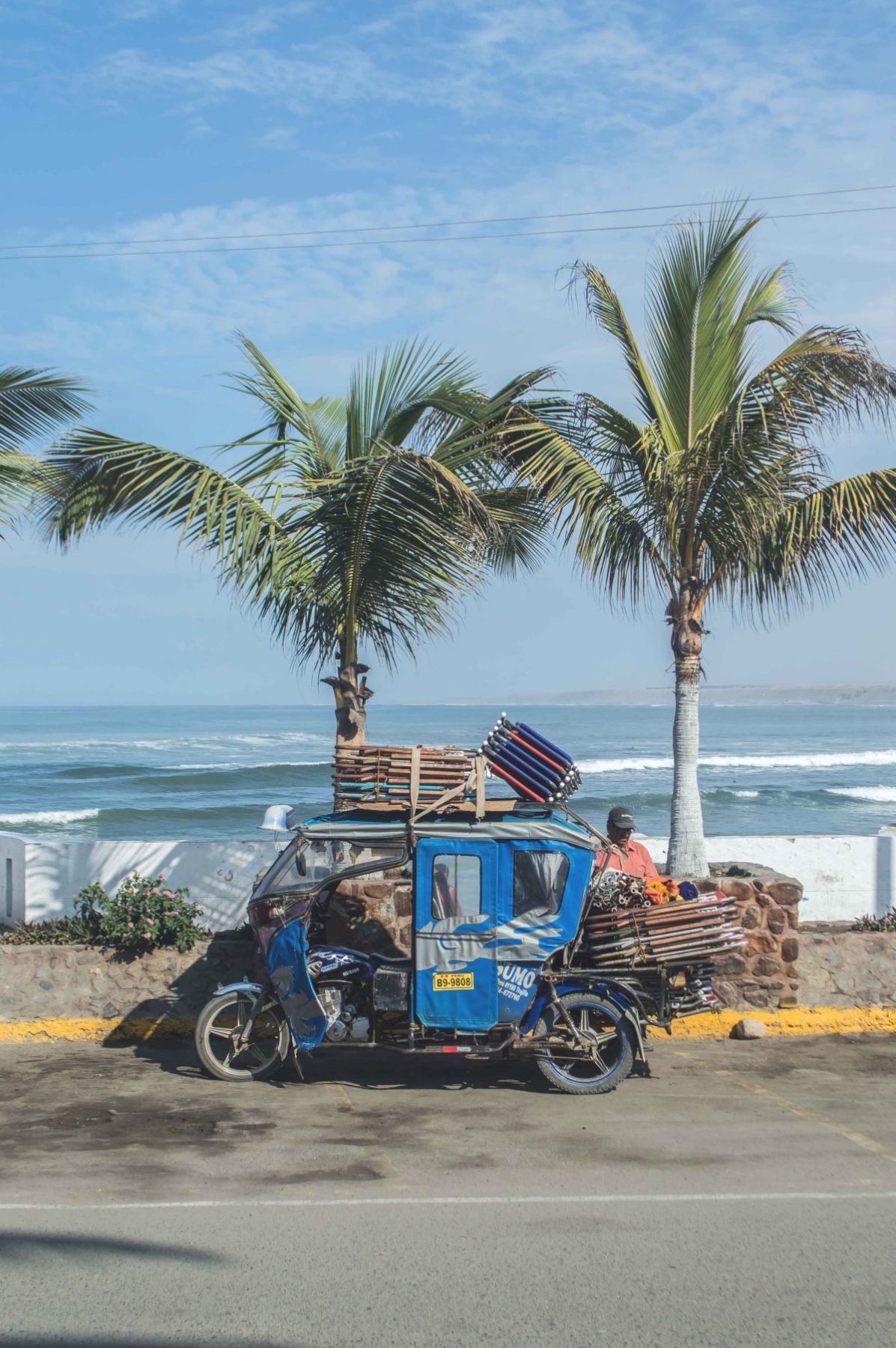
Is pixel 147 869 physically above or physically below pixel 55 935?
above

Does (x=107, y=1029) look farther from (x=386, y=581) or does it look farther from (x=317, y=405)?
(x=317, y=405)

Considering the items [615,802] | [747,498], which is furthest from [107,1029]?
[615,802]

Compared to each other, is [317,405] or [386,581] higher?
[317,405]

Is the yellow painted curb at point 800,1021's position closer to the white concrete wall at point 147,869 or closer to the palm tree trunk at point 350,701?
the palm tree trunk at point 350,701

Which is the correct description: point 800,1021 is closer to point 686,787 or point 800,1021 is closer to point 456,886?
point 686,787

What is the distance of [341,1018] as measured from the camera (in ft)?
28.3

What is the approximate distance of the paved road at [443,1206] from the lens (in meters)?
4.83

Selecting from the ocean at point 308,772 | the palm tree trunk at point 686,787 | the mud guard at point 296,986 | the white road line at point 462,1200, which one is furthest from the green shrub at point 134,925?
the ocean at point 308,772

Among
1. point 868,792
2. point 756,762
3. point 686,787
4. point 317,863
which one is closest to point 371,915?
point 317,863

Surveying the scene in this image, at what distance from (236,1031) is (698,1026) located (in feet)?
13.3

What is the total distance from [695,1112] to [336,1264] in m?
3.45

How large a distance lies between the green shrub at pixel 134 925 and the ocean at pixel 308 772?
13064mm

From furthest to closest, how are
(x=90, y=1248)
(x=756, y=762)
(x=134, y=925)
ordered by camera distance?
(x=756, y=762), (x=134, y=925), (x=90, y=1248)

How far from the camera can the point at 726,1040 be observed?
10.4m
